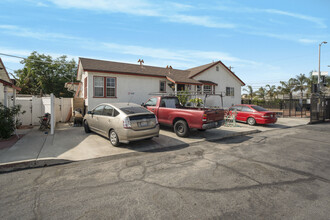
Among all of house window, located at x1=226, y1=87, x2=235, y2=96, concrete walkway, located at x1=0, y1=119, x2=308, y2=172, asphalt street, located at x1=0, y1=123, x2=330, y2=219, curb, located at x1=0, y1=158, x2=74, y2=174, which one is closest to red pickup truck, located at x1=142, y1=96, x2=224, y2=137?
concrete walkway, located at x1=0, y1=119, x2=308, y2=172

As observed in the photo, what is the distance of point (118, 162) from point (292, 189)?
4.30 meters

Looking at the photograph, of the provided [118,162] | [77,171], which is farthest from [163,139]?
[77,171]

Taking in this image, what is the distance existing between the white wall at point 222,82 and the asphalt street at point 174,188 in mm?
15622

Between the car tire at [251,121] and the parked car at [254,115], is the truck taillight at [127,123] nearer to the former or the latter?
the parked car at [254,115]

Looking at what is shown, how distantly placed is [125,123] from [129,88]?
9.18 metres


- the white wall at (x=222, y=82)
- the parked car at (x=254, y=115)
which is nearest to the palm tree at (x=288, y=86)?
the white wall at (x=222, y=82)

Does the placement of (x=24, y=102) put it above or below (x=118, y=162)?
above

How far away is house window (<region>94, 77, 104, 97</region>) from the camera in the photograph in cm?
1367

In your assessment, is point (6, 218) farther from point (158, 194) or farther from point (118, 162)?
point (118, 162)

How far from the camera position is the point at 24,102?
37.2ft

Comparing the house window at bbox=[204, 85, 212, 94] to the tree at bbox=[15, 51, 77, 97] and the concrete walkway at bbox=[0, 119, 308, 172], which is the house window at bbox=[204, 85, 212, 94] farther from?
the tree at bbox=[15, 51, 77, 97]

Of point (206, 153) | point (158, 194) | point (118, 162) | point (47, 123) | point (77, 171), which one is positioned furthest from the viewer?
point (47, 123)

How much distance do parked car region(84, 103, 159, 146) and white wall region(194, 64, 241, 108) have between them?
47.0 feet

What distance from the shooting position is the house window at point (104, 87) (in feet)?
→ 45.1
